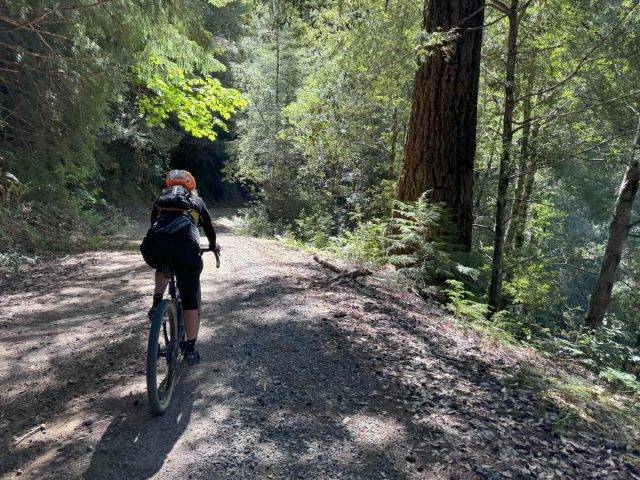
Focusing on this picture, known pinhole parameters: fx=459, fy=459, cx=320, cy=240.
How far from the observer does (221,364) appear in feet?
14.4

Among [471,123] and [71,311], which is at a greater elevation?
[471,123]

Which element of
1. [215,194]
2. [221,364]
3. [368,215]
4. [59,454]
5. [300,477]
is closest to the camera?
[300,477]

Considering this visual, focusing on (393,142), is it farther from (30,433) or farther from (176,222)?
(30,433)

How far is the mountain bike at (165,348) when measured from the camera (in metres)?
3.38

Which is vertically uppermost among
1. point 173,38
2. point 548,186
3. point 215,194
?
point 173,38

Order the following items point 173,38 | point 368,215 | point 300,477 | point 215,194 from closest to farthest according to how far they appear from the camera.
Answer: point 300,477, point 173,38, point 368,215, point 215,194

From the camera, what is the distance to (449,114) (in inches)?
285

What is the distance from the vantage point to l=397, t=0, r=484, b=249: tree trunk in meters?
7.08

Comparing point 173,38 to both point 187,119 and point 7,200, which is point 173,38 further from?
point 7,200

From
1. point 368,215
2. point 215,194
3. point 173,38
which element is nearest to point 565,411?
point 173,38

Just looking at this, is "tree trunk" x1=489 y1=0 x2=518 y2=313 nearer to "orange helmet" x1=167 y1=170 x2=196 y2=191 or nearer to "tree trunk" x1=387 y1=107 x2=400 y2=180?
"orange helmet" x1=167 y1=170 x2=196 y2=191

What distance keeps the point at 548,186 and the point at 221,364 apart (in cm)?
1843

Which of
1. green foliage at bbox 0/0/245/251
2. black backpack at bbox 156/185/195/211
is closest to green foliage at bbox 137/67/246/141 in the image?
green foliage at bbox 0/0/245/251

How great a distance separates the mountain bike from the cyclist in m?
0.07
